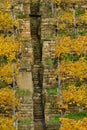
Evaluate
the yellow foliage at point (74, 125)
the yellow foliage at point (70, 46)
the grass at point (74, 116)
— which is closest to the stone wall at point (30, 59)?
the grass at point (74, 116)

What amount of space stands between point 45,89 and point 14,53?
111 inches

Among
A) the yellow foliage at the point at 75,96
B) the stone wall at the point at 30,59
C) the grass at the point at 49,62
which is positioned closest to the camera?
the yellow foliage at the point at 75,96

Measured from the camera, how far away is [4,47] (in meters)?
30.2

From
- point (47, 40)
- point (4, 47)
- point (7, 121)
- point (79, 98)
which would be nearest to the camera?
point (7, 121)

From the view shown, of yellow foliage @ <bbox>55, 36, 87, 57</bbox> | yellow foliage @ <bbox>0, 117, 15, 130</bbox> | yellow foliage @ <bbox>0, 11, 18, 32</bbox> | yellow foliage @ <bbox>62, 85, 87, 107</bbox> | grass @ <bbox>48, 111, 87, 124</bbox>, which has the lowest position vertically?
grass @ <bbox>48, 111, 87, 124</bbox>

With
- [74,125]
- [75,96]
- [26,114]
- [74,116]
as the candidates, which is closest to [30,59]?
[26,114]

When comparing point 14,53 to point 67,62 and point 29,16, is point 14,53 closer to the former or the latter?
point 67,62

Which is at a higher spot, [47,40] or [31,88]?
[47,40]

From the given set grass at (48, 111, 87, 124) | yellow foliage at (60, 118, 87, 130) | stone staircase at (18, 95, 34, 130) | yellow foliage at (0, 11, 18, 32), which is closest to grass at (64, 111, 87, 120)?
grass at (48, 111, 87, 124)

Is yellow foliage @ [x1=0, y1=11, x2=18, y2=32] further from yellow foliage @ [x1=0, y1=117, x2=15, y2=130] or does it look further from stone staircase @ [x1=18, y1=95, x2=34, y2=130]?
yellow foliage @ [x1=0, y1=117, x2=15, y2=130]

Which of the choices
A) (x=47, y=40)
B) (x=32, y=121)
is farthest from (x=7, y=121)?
(x=47, y=40)

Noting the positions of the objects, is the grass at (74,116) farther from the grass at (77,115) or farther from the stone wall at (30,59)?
the stone wall at (30,59)

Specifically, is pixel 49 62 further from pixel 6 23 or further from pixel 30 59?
pixel 6 23

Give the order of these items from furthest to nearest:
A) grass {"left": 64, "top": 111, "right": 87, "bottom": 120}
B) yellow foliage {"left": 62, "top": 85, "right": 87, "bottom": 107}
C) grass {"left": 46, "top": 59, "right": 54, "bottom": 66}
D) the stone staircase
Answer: grass {"left": 46, "top": 59, "right": 54, "bottom": 66}, grass {"left": 64, "top": 111, "right": 87, "bottom": 120}, yellow foliage {"left": 62, "top": 85, "right": 87, "bottom": 107}, the stone staircase
